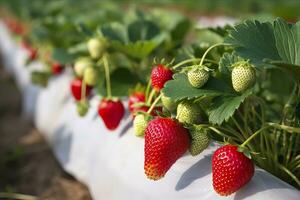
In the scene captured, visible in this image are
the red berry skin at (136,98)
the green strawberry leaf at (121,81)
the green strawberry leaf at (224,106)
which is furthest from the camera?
the green strawberry leaf at (121,81)

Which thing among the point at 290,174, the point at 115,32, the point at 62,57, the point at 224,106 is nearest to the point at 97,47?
the point at 115,32

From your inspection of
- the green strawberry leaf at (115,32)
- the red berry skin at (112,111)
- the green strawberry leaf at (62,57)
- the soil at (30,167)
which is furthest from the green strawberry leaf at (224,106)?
the green strawberry leaf at (62,57)

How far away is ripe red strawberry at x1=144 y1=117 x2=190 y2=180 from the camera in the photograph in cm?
163

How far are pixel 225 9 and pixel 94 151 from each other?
26.4 ft

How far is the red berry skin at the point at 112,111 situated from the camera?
90.0 inches

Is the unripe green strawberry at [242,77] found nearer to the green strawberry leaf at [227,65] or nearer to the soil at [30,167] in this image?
the green strawberry leaf at [227,65]

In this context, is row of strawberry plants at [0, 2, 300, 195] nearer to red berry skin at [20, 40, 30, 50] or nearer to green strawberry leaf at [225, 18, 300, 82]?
green strawberry leaf at [225, 18, 300, 82]

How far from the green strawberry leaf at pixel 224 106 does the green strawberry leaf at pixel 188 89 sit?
0.03 m

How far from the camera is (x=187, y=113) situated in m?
1.72

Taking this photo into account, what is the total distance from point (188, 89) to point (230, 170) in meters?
0.30

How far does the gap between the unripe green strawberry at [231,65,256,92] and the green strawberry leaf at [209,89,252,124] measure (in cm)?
2

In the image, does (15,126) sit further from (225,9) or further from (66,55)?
(225,9)

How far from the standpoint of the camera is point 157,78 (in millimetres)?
1861

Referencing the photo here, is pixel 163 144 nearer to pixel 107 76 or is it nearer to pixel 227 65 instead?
pixel 227 65
